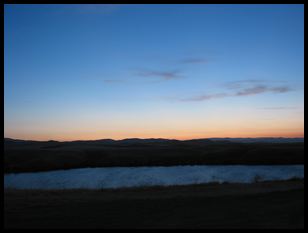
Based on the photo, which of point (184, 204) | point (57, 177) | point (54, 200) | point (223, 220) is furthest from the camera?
point (57, 177)

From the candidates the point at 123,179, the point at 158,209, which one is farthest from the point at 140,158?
the point at 158,209

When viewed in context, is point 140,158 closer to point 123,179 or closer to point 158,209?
point 123,179

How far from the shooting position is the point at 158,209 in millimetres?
16969

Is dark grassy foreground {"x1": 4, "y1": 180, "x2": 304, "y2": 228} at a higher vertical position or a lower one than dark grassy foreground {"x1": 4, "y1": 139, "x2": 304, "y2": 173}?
higher

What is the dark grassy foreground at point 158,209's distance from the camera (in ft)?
Answer: 46.9

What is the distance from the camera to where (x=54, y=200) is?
63.5ft

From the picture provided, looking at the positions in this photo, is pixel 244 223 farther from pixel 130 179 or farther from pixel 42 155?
pixel 42 155

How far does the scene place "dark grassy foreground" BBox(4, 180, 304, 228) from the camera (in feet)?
46.9

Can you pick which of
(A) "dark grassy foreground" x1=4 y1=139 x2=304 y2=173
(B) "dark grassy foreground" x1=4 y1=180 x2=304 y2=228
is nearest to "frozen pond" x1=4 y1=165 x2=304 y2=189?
(A) "dark grassy foreground" x1=4 y1=139 x2=304 y2=173

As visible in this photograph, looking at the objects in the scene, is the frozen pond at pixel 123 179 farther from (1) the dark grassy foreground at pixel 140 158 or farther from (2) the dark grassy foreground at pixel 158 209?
(2) the dark grassy foreground at pixel 158 209

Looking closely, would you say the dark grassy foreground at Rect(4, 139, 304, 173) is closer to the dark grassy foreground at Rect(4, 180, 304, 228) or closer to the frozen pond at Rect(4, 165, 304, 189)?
the frozen pond at Rect(4, 165, 304, 189)
